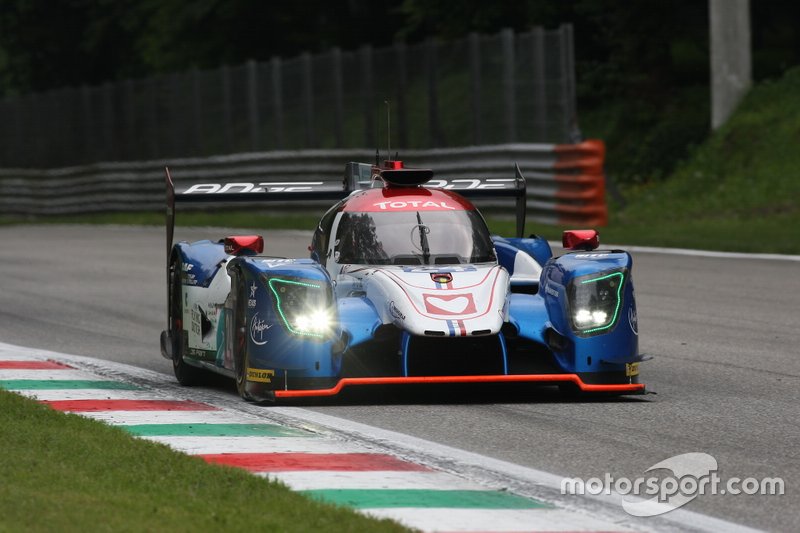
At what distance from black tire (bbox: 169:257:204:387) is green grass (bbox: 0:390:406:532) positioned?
2.67m

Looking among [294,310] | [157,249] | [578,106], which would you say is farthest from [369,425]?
[578,106]

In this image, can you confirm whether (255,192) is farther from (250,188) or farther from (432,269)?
(432,269)

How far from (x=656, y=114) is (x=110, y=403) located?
23974 millimetres

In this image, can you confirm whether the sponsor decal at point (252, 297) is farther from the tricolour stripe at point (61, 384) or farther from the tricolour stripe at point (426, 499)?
the tricolour stripe at point (426, 499)

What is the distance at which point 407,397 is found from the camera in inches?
374

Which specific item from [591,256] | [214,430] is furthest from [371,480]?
[591,256]

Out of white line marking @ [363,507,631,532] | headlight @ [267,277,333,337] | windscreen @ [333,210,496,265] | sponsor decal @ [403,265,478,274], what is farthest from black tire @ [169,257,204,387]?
white line marking @ [363,507,631,532]

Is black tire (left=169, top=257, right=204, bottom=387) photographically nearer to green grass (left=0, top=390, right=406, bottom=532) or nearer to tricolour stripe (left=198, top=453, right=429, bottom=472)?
green grass (left=0, top=390, right=406, bottom=532)

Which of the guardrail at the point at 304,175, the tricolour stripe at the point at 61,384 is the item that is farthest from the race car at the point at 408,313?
the guardrail at the point at 304,175

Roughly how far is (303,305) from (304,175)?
20.7 meters

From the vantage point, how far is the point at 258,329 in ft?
29.9

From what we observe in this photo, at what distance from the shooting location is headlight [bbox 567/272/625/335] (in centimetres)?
935

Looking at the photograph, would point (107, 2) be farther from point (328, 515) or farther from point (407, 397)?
point (328, 515)

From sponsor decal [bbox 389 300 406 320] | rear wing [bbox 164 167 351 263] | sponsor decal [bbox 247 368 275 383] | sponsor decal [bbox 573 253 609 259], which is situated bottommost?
sponsor decal [bbox 247 368 275 383]
